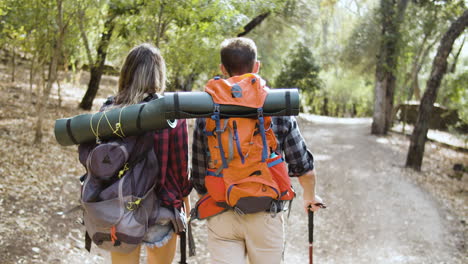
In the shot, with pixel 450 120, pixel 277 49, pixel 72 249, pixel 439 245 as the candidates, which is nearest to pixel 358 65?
pixel 277 49

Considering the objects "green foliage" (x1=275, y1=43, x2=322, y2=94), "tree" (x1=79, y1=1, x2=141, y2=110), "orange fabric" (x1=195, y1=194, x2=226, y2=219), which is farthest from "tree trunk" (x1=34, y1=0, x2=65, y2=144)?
"green foliage" (x1=275, y1=43, x2=322, y2=94)

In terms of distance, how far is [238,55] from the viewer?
2.57m

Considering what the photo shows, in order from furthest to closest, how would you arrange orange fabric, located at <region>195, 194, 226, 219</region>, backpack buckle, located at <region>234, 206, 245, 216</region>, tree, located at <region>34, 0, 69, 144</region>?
tree, located at <region>34, 0, 69, 144</region>
orange fabric, located at <region>195, 194, 226, 219</region>
backpack buckle, located at <region>234, 206, 245, 216</region>

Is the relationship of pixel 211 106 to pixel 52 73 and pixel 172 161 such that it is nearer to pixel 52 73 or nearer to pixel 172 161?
pixel 172 161

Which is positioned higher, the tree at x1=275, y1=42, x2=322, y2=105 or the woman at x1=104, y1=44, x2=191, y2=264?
the tree at x1=275, y1=42, x2=322, y2=105

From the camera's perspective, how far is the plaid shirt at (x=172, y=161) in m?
2.65

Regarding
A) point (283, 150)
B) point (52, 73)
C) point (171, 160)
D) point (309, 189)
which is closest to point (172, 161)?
point (171, 160)

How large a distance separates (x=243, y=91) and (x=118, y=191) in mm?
873

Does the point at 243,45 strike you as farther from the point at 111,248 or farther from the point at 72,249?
the point at 72,249

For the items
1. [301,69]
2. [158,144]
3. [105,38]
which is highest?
[301,69]

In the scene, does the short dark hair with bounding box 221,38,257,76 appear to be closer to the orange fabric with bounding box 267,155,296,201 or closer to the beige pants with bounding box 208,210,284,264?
the orange fabric with bounding box 267,155,296,201

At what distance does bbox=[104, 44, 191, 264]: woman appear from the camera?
8.57 feet

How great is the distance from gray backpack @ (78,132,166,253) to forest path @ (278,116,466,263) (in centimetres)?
433

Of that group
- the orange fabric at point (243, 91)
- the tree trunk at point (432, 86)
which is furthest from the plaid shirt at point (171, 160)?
the tree trunk at point (432, 86)
